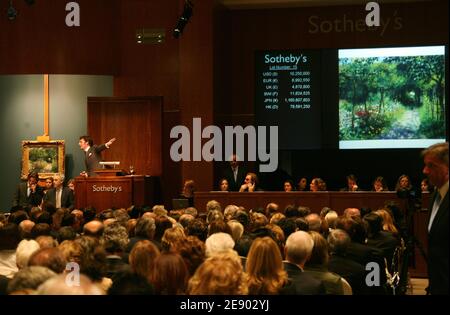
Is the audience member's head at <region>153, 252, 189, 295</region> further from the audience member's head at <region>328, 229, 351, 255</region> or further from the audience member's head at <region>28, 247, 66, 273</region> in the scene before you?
the audience member's head at <region>328, 229, 351, 255</region>

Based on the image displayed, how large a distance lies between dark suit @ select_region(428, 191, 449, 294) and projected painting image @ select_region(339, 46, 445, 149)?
30.6ft

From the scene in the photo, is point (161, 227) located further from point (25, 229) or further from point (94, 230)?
point (25, 229)

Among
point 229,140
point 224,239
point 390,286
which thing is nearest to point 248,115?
point 229,140

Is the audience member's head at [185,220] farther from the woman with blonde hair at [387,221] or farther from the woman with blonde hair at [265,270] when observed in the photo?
the woman with blonde hair at [265,270]

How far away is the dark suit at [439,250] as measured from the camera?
3.70 m

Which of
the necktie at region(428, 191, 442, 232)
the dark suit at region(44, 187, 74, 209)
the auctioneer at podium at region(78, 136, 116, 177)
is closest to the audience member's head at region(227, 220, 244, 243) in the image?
the necktie at region(428, 191, 442, 232)

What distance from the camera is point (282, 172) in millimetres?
13711

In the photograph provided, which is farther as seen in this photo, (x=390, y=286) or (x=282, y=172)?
(x=282, y=172)

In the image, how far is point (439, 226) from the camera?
12.2 ft

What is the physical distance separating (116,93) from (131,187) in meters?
3.14

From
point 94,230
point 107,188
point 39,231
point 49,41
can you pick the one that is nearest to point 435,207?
point 94,230

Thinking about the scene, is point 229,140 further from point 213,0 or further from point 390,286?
point 390,286

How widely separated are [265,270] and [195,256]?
2.50 feet

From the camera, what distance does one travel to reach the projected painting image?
41.9 feet
